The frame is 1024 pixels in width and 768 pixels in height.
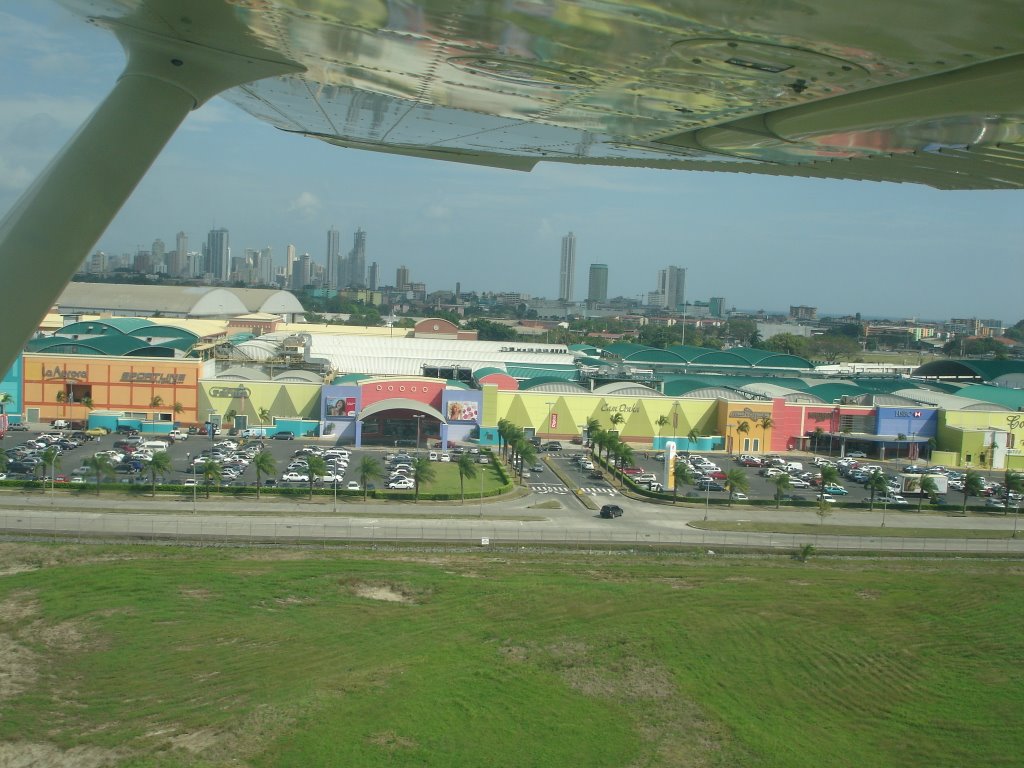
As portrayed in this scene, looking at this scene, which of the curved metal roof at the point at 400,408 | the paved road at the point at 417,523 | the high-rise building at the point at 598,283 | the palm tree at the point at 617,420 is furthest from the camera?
the high-rise building at the point at 598,283

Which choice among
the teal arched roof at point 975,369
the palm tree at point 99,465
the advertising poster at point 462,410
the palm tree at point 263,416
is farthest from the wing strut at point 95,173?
the teal arched roof at point 975,369

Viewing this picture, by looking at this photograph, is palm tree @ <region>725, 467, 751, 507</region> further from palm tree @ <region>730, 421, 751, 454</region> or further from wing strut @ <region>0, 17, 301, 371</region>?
wing strut @ <region>0, 17, 301, 371</region>

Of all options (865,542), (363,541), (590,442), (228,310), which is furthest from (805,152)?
(228,310)

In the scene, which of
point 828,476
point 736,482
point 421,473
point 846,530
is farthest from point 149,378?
point 846,530

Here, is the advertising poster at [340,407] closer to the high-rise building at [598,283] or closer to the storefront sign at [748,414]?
the storefront sign at [748,414]

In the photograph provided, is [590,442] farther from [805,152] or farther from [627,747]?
[805,152]

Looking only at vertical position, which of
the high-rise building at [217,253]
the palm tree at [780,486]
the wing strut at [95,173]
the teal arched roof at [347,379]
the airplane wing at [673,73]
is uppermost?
the high-rise building at [217,253]

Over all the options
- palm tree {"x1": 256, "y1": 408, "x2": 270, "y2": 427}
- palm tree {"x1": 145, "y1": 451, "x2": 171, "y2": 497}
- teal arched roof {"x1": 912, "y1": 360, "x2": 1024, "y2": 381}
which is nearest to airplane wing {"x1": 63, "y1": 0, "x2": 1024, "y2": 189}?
palm tree {"x1": 145, "y1": 451, "x2": 171, "y2": 497}
